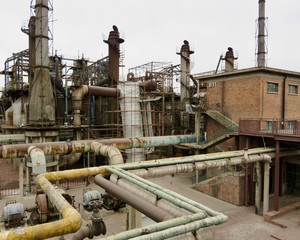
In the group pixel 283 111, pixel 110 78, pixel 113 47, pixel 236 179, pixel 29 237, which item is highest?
pixel 113 47

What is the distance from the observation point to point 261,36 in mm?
31438

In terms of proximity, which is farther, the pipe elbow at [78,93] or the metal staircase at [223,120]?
the pipe elbow at [78,93]

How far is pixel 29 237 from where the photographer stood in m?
4.22

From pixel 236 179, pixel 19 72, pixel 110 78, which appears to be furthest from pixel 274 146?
pixel 19 72

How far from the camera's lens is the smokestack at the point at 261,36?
30383 mm

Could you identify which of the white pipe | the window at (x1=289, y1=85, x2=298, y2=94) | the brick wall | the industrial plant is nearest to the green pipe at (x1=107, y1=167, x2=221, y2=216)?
the industrial plant

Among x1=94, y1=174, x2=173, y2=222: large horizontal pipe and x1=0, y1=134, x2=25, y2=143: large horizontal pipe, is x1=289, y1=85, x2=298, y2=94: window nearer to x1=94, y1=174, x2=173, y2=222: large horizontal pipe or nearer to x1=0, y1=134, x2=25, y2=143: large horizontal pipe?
x1=94, y1=174, x2=173, y2=222: large horizontal pipe

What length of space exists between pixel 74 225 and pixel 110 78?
25.8 m

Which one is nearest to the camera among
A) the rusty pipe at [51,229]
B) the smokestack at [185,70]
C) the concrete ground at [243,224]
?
the rusty pipe at [51,229]

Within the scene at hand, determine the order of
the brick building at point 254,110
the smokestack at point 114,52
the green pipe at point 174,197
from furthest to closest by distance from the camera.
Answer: the smokestack at point 114,52 → the brick building at point 254,110 → the green pipe at point 174,197

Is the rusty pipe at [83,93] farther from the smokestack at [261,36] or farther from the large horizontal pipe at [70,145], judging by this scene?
the smokestack at [261,36]

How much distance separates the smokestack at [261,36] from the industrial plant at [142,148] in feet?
0.39

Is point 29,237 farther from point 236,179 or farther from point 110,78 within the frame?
point 110,78

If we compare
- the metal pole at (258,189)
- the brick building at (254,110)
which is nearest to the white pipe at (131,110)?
the brick building at (254,110)
